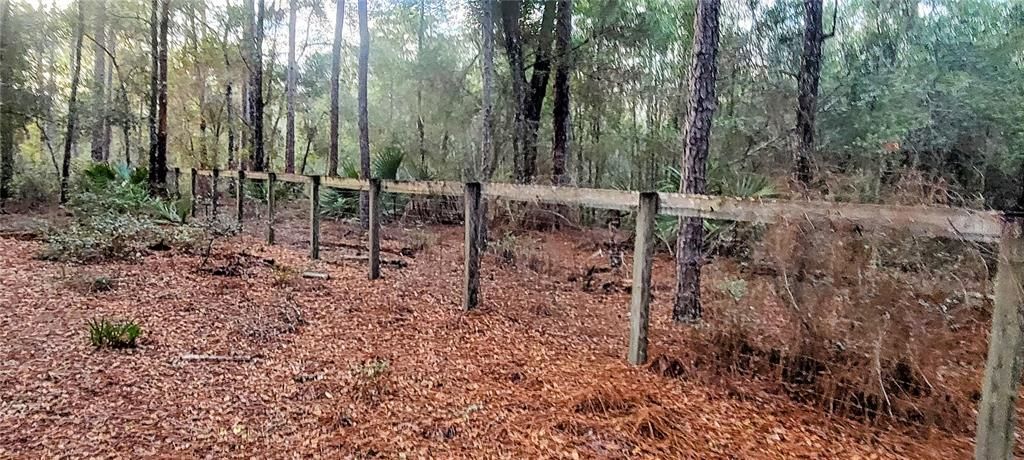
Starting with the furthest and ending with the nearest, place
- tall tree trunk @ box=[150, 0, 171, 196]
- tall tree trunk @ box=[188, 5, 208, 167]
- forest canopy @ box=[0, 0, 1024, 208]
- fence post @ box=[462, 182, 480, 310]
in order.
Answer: tall tree trunk @ box=[188, 5, 208, 167] < tall tree trunk @ box=[150, 0, 171, 196] < forest canopy @ box=[0, 0, 1024, 208] < fence post @ box=[462, 182, 480, 310]

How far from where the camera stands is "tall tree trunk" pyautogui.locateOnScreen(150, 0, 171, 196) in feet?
34.7

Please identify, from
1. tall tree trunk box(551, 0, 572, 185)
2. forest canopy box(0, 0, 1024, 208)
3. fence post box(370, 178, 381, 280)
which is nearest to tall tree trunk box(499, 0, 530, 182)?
forest canopy box(0, 0, 1024, 208)

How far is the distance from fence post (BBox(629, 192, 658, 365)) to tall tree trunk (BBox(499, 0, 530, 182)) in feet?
24.4

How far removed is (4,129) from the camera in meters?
11.5

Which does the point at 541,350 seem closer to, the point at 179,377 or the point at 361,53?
the point at 179,377

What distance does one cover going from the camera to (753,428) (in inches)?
115

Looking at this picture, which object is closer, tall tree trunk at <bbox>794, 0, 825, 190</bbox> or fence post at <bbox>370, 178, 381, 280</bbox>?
fence post at <bbox>370, 178, 381, 280</bbox>

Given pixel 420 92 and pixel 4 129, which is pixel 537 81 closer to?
pixel 420 92

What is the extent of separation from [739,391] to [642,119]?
13.4 meters

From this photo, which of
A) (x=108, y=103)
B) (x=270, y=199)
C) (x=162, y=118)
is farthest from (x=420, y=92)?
(x=270, y=199)

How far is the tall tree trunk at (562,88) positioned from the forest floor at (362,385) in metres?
6.57

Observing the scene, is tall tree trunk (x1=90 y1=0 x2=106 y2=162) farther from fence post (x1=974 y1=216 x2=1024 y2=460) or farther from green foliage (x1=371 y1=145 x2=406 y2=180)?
fence post (x1=974 y1=216 x2=1024 y2=460)

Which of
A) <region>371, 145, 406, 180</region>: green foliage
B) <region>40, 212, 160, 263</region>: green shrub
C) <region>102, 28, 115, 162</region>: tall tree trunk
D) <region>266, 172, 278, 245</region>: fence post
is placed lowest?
<region>40, 212, 160, 263</region>: green shrub

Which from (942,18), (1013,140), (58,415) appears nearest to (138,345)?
(58,415)
